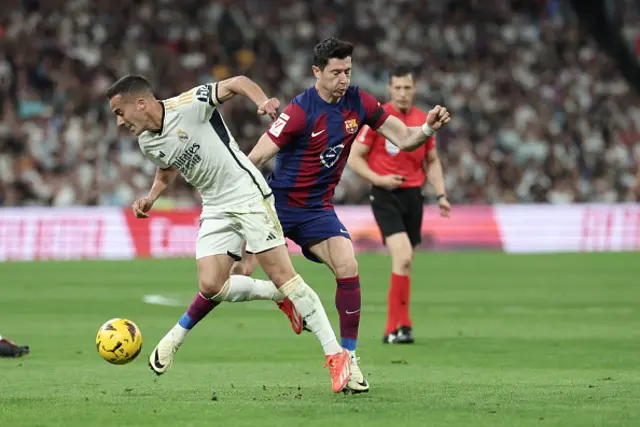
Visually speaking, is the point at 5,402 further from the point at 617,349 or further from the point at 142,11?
the point at 142,11

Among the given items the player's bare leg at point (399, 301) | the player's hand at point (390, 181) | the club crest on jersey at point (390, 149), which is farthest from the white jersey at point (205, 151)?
the club crest on jersey at point (390, 149)

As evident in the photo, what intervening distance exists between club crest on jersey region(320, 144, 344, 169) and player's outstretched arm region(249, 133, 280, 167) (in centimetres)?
34

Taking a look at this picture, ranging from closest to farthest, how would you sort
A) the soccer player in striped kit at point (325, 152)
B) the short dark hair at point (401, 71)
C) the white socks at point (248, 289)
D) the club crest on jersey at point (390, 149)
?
1. the soccer player in striped kit at point (325, 152)
2. the white socks at point (248, 289)
3. the short dark hair at point (401, 71)
4. the club crest on jersey at point (390, 149)

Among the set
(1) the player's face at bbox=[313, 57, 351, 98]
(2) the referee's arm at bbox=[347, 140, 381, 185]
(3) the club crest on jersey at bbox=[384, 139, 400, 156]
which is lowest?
(2) the referee's arm at bbox=[347, 140, 381, 185]

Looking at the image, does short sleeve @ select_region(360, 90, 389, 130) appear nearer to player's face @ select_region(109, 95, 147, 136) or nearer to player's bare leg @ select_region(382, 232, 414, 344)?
player's face @ select_region(109, 95, 147, 136)

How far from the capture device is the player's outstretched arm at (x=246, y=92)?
7496 millimetres

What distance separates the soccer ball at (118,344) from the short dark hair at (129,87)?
63.5 inches

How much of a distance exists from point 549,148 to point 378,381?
20915 millimetres

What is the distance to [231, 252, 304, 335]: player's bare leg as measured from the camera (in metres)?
9.01

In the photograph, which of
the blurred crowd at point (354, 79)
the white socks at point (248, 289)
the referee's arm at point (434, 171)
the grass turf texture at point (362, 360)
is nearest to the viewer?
the grass turf texture at point (362, 360)

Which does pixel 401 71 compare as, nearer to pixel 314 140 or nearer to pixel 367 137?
pixel 367 137

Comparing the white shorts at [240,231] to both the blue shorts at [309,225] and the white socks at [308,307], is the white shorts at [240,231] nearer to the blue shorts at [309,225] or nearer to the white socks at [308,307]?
the white socks at [308,307]

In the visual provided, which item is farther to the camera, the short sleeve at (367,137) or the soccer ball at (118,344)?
the short sleeve at (367,137)

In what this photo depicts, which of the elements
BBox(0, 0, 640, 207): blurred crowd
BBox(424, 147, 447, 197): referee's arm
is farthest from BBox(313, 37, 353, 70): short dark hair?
BBox(0, 0, 640, 207): blurred crowd
